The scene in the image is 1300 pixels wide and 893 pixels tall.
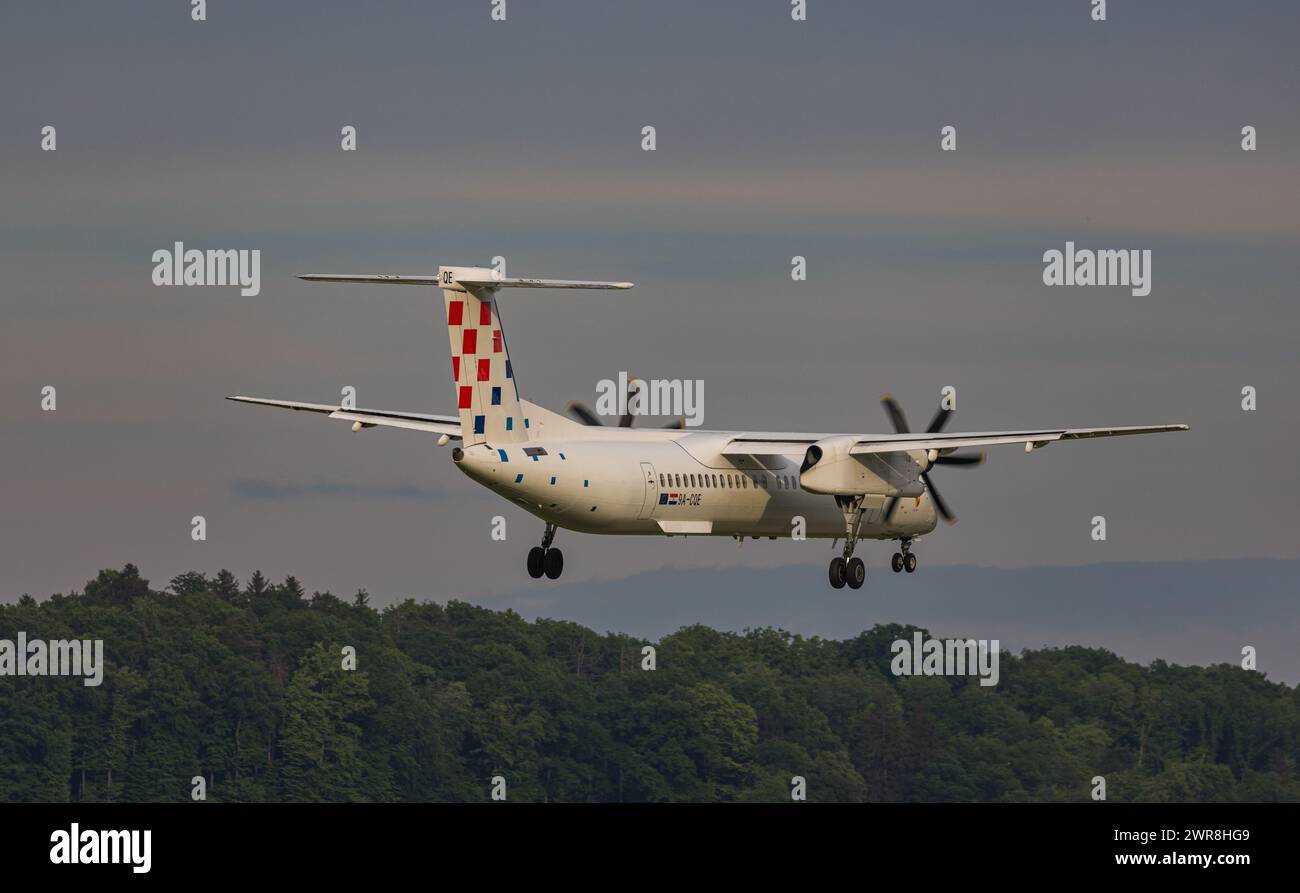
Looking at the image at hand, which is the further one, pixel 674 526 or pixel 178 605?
pixel 178 605

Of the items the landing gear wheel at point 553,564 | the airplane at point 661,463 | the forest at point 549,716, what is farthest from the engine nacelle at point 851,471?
the forest at point 549,716

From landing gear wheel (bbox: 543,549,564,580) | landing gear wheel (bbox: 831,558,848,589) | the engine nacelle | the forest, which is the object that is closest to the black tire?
landing gear wheel (bbox: 831,558,848,589)

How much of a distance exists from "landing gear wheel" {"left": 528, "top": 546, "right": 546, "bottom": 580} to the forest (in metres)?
75.5

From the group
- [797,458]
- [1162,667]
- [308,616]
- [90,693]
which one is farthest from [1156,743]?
[797,458]

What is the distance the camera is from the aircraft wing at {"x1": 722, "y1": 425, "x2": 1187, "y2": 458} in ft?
225

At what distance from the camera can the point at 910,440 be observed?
6912 cm

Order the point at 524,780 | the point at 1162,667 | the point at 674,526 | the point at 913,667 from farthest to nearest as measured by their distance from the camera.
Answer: the point at 1162,667 < the point at 913,667 < the point at 524,780 < the point at 674,526

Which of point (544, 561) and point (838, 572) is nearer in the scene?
point (544, 561)

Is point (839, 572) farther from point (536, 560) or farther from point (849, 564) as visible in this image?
point (536, 560)

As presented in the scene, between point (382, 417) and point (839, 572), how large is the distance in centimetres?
1461

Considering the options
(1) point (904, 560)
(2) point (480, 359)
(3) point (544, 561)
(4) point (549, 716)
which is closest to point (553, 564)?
(3) point (544, 561)

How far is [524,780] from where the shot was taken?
14300 cm
